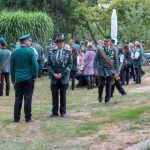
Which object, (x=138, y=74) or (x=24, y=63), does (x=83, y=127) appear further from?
(x=138, y=74)

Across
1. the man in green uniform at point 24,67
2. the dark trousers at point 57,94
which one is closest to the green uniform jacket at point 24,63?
the man in green uniform at point 24,67

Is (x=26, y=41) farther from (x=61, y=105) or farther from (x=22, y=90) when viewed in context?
(x=61, y=105)

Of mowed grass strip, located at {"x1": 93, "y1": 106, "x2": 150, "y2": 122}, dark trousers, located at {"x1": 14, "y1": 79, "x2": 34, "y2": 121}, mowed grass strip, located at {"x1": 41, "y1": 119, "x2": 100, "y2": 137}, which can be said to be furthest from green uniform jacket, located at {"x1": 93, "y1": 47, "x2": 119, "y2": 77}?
dark trousers, located at {"x1": 14, "y1": 79, "x2": 34, "y2": 121}

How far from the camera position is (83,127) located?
9.73m

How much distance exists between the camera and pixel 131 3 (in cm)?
3603

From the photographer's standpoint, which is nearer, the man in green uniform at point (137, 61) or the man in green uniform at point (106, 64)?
the man in green uniform at point (106, 64)

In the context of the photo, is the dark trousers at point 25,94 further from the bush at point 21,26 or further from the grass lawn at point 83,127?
the bush at point 21,26

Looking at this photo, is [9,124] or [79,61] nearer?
[9,124]

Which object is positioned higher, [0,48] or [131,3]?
[131,3]

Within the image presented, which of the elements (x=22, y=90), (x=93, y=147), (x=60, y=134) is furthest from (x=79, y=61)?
(x=93, y=147)

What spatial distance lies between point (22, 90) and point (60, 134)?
1760mm

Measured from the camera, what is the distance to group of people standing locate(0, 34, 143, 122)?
1030 cm

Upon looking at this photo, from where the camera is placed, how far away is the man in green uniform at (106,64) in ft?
41.9

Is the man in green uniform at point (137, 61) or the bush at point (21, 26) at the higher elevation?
the bush at point (21, 26)
